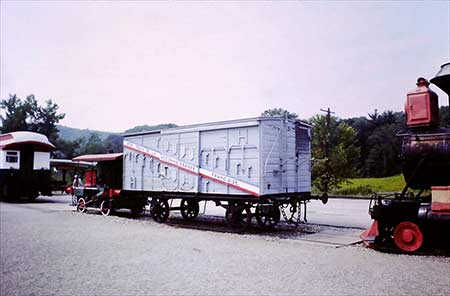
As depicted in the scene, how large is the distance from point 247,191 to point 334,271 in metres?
4.70

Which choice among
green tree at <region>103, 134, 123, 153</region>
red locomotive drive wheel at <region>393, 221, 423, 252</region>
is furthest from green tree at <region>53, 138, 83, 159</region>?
red locomotive drive wheel at <region>393, 221, 423, 252</region>

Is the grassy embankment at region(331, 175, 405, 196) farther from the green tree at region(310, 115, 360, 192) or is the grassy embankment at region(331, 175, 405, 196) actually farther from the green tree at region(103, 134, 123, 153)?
the green tree at region(103, 134, 123, 153)

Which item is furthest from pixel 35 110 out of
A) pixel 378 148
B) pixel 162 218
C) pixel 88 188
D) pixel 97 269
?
pixel 378 148

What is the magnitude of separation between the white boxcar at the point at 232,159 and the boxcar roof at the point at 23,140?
11472 millimetres

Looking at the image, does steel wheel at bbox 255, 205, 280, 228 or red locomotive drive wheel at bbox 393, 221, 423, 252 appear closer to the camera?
red locomotive drive wheel at bbox 393, 221, 423, 252

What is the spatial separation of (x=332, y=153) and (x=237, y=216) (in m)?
20.9

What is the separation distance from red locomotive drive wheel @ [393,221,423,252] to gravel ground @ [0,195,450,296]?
21.3 inches

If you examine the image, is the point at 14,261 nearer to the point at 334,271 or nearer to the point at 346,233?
the point at 334,271

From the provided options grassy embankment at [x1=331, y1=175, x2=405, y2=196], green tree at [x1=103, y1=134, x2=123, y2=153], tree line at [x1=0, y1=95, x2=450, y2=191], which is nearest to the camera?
tree line at [x1=0, y1=95, x2=450, y2=191]

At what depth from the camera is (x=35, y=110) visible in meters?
20.5

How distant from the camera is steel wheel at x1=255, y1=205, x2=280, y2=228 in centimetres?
1064

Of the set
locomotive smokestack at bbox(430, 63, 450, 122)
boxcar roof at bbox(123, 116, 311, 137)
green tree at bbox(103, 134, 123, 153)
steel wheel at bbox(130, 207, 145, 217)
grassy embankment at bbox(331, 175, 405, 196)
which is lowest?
steel wheel at bbox(130, 207, 145, 217)

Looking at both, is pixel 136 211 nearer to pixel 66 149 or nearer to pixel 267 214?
pixel 267 214

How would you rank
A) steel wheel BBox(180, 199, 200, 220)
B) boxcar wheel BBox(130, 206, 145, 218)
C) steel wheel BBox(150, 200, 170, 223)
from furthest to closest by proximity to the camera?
boxcar wheel BBox(130, 206, 145, 218) < steel wheel BBox(180, 199, 200, 220) < steel wheel BBox(150, 200, 170, 223)
